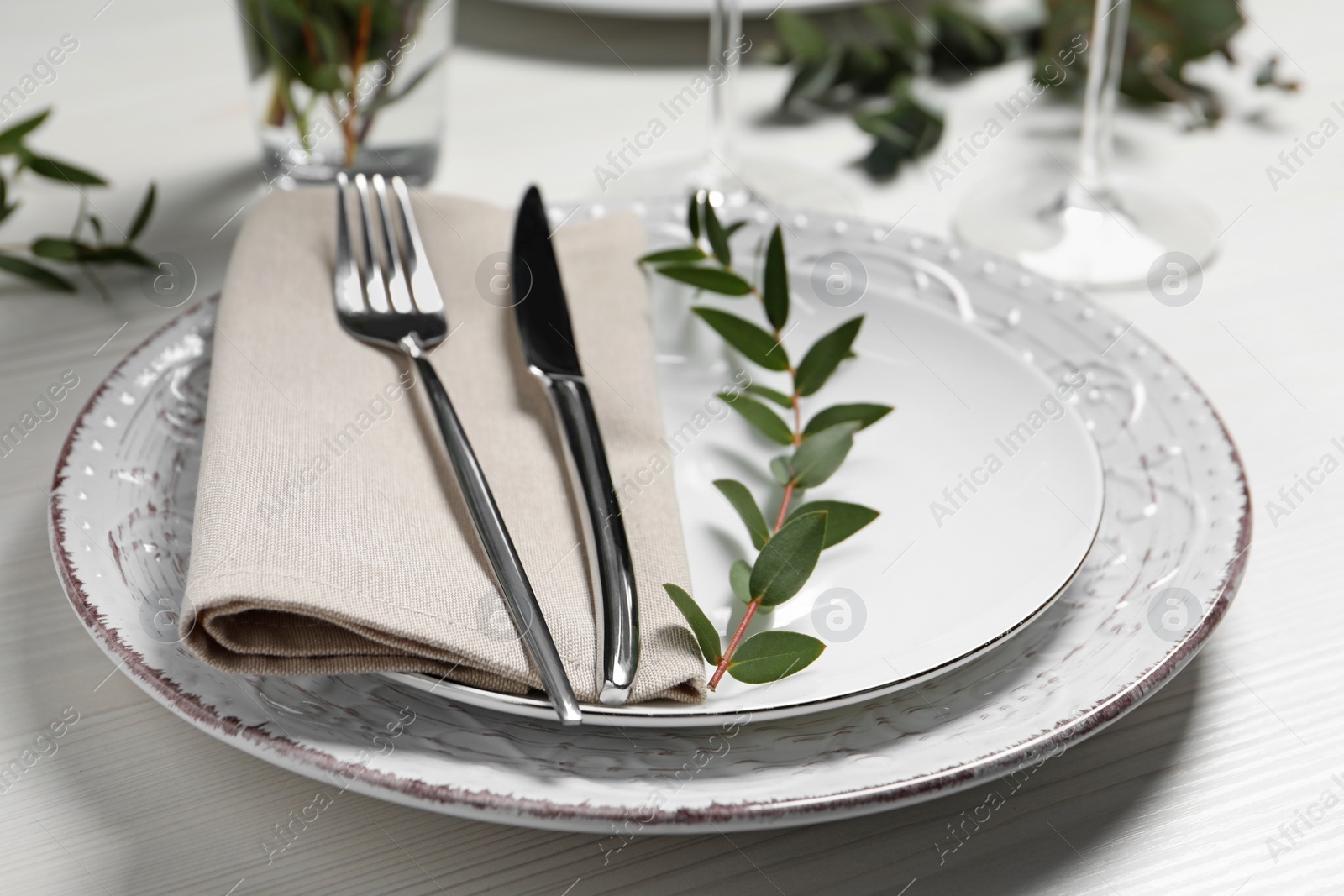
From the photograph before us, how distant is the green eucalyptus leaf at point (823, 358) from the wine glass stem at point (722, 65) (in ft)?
0.91

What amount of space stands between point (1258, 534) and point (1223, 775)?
14 cm

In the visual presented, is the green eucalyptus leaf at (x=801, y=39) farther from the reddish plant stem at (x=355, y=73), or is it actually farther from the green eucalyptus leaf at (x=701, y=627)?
the green eucalyptus leaf at (x=701, y=627)

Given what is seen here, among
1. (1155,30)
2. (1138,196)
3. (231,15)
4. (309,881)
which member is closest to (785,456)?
(309,881)

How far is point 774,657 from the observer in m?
0.34

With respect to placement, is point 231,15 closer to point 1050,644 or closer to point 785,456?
point 785,456

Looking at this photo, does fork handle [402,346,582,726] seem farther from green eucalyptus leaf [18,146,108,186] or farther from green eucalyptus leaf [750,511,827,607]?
green eucalyptus leaf [18,146,108,186]

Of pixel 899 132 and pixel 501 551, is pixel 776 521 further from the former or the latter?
pixel 899 132

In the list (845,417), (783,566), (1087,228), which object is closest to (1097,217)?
(1087,228)

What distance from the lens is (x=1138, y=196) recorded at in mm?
731

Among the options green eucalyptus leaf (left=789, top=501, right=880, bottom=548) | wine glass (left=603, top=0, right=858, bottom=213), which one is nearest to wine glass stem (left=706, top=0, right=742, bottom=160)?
wine glass (left=603, top=0, right=858, bottom=213)

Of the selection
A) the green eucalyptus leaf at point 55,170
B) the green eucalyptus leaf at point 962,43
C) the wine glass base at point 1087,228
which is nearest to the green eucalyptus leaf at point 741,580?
the wine glass base at point 1087,228

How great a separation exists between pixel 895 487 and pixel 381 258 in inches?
9.9

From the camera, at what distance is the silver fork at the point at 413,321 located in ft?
1.12

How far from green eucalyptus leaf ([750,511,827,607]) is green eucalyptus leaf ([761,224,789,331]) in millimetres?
153
